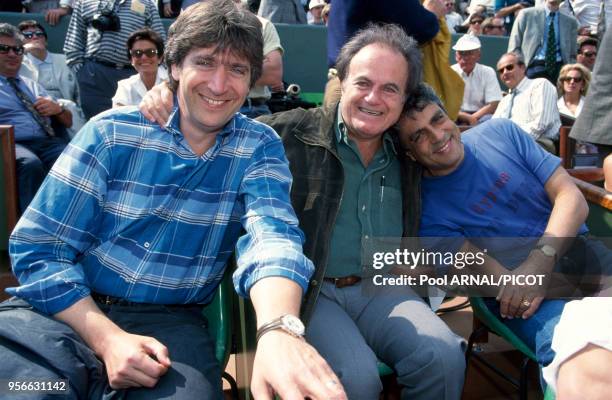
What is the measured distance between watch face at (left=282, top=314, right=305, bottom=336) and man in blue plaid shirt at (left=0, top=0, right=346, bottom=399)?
7 cm

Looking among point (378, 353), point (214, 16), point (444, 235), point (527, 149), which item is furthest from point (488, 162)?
point (214, 16)

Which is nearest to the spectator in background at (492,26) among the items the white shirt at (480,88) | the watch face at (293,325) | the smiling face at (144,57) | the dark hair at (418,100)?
the white shirt at (480,88)

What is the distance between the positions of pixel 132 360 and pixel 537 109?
503cm

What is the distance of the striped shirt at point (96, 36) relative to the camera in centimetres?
466

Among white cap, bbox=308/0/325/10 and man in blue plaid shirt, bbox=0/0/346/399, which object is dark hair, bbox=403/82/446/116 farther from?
white cap, bbox=308/0/325/10

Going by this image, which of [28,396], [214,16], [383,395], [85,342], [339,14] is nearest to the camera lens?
[28,396]

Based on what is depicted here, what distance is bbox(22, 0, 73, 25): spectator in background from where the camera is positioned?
595 cm

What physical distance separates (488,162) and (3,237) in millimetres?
2319

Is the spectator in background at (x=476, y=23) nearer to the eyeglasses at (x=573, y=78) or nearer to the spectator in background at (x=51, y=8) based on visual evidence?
the eyeglasses at (x=573, y=78)

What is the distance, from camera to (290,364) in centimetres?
106

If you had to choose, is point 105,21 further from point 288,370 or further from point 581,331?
point 581,331

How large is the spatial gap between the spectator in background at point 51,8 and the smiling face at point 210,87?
16.8 ft

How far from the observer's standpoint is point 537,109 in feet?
18.0

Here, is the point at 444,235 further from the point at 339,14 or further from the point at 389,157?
the point at 339,14
